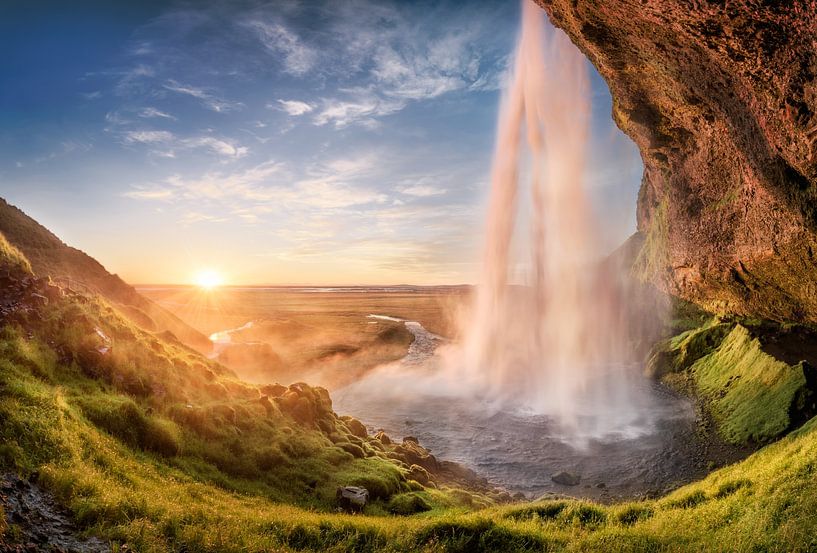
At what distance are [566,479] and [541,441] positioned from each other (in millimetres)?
5463

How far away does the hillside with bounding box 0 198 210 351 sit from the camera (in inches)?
1194

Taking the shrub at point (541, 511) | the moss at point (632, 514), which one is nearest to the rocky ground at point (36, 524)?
the shrub at point (541, 511)

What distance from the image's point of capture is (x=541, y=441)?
2894 centimetres

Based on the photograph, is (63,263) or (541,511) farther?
(63,263)

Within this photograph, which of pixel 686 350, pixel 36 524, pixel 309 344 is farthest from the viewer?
pixel 309 344

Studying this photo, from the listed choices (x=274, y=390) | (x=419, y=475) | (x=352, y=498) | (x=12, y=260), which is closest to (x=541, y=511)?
(x=352, y=498)

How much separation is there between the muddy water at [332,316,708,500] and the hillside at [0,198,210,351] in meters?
20.0

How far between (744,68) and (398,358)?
4868cm

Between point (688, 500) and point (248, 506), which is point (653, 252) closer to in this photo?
point (688, 500)

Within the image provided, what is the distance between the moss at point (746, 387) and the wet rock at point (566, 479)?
34.1ft

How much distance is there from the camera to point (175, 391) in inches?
714

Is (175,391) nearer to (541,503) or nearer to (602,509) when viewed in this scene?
(541,503)

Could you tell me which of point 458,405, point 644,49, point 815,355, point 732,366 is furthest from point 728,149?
point 458,405

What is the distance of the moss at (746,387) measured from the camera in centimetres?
2458
